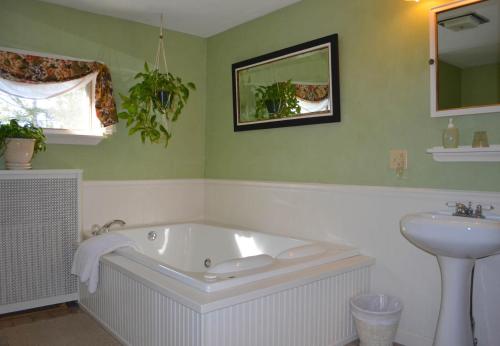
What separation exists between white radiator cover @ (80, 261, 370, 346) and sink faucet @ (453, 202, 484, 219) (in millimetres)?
661

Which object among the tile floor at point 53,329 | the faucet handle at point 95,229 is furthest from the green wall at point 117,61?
the tile floor at point 53,329

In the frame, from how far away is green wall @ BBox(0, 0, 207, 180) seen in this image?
3.00m

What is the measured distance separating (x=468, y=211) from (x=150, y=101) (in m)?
2.44

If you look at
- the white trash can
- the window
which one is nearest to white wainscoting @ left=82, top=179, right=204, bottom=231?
the window

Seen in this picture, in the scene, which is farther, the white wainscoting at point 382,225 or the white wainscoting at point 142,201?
the white wainscoting at point 142,201

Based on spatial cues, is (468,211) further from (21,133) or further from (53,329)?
(21,133)

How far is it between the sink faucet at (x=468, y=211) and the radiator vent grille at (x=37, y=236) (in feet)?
8.17

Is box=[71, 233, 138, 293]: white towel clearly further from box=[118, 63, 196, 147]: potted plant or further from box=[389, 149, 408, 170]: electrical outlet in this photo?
box=[389, 149, 408, 170]: electrical outlet

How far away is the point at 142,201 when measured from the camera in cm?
354

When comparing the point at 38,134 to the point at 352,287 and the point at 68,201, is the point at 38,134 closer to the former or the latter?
the point at 68,201

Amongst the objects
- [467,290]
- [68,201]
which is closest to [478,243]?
[467,290]

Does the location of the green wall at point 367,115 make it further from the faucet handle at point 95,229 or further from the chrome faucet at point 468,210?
the faucet handle at point 95,229

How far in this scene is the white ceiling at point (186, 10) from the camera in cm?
308

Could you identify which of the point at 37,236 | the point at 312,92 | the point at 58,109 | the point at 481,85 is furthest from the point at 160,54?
the point at 481,85
